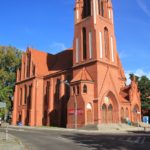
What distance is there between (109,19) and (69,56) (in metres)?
11.8

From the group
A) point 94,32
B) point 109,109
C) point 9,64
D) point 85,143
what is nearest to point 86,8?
point 94,32

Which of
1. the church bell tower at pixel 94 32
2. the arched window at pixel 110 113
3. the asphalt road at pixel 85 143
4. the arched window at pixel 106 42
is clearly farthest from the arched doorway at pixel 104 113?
the asphalt road at pixel 85 143

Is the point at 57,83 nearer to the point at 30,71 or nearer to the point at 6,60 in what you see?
the point at 30,71

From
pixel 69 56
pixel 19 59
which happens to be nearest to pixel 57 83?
pixel 69 56

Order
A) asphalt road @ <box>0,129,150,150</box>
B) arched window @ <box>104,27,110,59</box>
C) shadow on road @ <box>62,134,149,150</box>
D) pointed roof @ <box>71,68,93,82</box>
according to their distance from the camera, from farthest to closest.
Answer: arched window @ <box>104,27,110,59</box> < pointed roof @ <box>71,68,93,82</box> < asphalt road @ <box>0,129,150,150</box> < shadow on road @ <box>62,134,149,150</box>

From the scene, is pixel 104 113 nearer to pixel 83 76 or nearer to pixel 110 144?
pixel 83 76

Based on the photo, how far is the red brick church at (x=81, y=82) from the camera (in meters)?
42.0

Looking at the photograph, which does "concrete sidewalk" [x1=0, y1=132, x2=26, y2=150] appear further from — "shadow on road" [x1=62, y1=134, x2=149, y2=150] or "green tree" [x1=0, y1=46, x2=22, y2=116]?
"green tree" [x1=0, y1=46, x2=22, y2=116]

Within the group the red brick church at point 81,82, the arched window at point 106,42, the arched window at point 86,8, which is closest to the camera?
the red brick church at point 81,82

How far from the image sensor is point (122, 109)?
165 feet

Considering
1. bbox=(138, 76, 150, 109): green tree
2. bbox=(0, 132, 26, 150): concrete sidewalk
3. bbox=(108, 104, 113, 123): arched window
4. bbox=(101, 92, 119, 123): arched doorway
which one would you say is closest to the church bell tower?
bbox=(101, 92, 119, 123): arched doorway

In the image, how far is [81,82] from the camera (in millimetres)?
41531

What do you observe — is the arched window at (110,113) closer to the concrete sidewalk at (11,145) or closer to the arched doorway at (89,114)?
the arched doorway at (89,114)

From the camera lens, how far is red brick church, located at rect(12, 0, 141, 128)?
4200 centimetres
